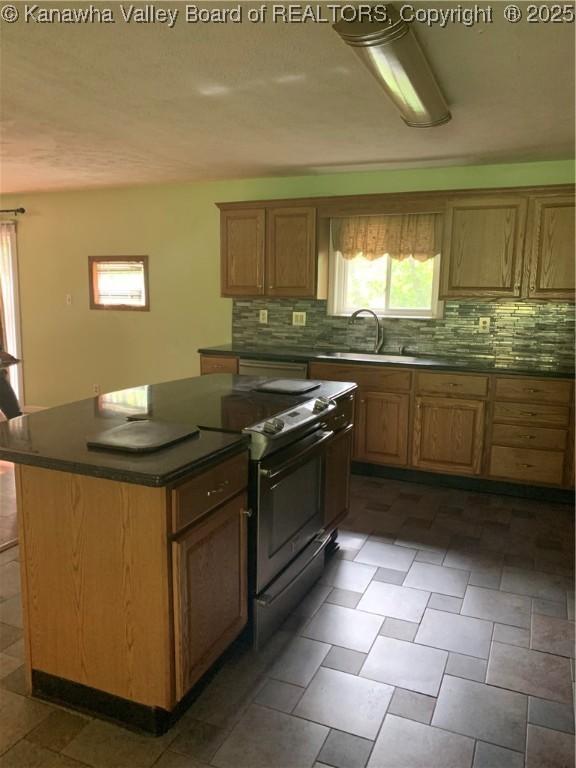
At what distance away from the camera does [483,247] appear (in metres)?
3.96

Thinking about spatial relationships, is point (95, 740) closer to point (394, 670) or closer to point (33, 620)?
point (33, 620)

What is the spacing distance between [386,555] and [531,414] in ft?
4.97

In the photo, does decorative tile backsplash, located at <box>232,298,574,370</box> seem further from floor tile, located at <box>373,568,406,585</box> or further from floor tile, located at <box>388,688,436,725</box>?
floor tile, located at <box>388,688,436,725</box>

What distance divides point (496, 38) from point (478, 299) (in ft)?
7.34

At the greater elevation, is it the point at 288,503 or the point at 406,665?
the point at 288,503

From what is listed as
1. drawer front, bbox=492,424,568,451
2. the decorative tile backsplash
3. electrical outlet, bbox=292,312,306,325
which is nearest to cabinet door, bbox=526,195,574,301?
the decorative tile backsplash

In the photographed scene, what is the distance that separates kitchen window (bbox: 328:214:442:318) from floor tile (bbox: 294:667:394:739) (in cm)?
304

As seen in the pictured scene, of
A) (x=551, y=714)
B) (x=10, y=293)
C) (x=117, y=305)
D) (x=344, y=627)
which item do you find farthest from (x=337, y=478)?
(x=10, y=293)

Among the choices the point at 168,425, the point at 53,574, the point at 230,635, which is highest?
the point at 168,425

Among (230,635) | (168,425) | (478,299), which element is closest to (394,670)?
(230,635)

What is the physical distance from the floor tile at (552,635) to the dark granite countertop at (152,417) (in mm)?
1349

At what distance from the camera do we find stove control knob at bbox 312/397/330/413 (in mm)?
2531

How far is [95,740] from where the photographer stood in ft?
5.71

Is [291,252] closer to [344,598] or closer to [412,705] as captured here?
[344,598]
